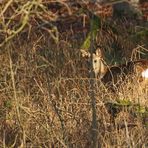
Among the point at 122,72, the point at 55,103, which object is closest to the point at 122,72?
the point at 122,72

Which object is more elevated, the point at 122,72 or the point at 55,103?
the point at 122,72

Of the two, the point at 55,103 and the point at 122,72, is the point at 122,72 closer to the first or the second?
the point at 122,72

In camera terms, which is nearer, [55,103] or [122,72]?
[55,103]

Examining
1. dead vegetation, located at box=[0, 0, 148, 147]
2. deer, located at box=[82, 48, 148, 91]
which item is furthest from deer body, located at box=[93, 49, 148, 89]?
dead vegetation, located at box=[0, 0, 148, 147]

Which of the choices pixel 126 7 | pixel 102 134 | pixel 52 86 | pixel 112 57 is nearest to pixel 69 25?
pixel 126 7

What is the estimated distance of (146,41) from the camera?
33.2 ft

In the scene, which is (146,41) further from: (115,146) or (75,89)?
(115,146)

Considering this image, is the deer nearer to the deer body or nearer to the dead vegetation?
the deer body

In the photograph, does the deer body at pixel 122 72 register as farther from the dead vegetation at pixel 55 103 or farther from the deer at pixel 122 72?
the dead vegetation at pixel 55 103

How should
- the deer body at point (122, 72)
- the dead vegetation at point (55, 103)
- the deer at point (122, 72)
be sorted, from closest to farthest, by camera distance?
the dead vegetation at point (55, 103) < the deer at point (122, 72) < the deer body at point (122, 72)

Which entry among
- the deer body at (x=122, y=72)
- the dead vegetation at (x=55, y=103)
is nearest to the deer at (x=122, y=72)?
the deer body at (x=122, y=72)

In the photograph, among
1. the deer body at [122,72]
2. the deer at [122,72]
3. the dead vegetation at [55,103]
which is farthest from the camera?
the deer body at [122,72]

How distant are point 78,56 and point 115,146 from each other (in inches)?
161

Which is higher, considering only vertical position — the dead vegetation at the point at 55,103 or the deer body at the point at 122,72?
the deer body at the point at 122,72
